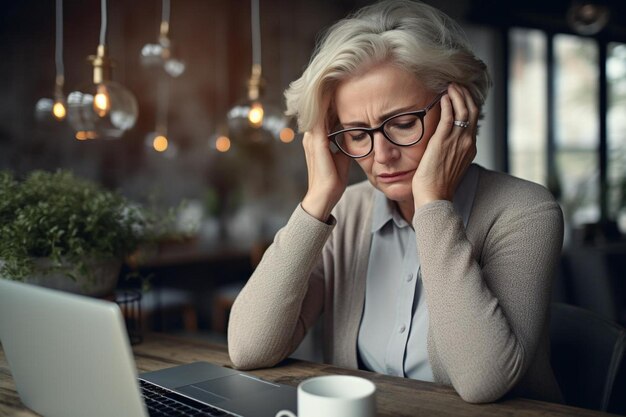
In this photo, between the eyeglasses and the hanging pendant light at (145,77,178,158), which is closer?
the eyeglasses

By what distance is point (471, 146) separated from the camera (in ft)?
4.33

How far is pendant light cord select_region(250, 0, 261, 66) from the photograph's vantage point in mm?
5789

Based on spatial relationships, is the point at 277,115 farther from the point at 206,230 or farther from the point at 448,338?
the point at 206,230

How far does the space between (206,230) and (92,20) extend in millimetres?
1841

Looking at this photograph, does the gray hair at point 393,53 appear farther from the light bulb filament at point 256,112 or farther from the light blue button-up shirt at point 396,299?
the light bulb filament at point 256,112

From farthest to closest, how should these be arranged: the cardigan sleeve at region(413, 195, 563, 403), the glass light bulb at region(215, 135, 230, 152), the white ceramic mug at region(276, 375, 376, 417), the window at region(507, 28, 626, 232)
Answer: the window at region(507, 28, 626, 232), the glass light bulb at region(215, 135, 230, 152), the cardigan sleeve at region(413, 195, 563, 403), the white ceramic mug at region(276, 375, 376, 417)

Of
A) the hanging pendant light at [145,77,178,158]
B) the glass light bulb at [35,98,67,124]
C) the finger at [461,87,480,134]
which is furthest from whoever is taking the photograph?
the hanging pendant light at [145,77,178,158]

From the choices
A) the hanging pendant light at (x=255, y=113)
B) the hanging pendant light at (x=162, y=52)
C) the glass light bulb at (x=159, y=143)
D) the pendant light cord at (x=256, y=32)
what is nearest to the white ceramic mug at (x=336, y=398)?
the hanging pendant light at (x=255, y=113)

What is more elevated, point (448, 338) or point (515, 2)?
point (515, 2)

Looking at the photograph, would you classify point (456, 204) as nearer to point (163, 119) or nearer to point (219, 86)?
point (163, 119)

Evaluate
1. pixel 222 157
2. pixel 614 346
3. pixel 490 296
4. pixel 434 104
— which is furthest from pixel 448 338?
pixel 222 157

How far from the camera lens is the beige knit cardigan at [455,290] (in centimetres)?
109

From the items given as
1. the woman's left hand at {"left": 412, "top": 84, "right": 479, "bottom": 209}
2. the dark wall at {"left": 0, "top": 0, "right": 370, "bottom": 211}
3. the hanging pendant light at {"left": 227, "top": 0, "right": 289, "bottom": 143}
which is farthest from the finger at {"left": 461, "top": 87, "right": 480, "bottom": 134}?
the dark wall at {"left": 0, "top": 0, "right": 370, "bottom": 211}

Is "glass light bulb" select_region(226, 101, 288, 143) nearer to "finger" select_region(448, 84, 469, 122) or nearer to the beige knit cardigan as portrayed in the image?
the beige knit cardigan
